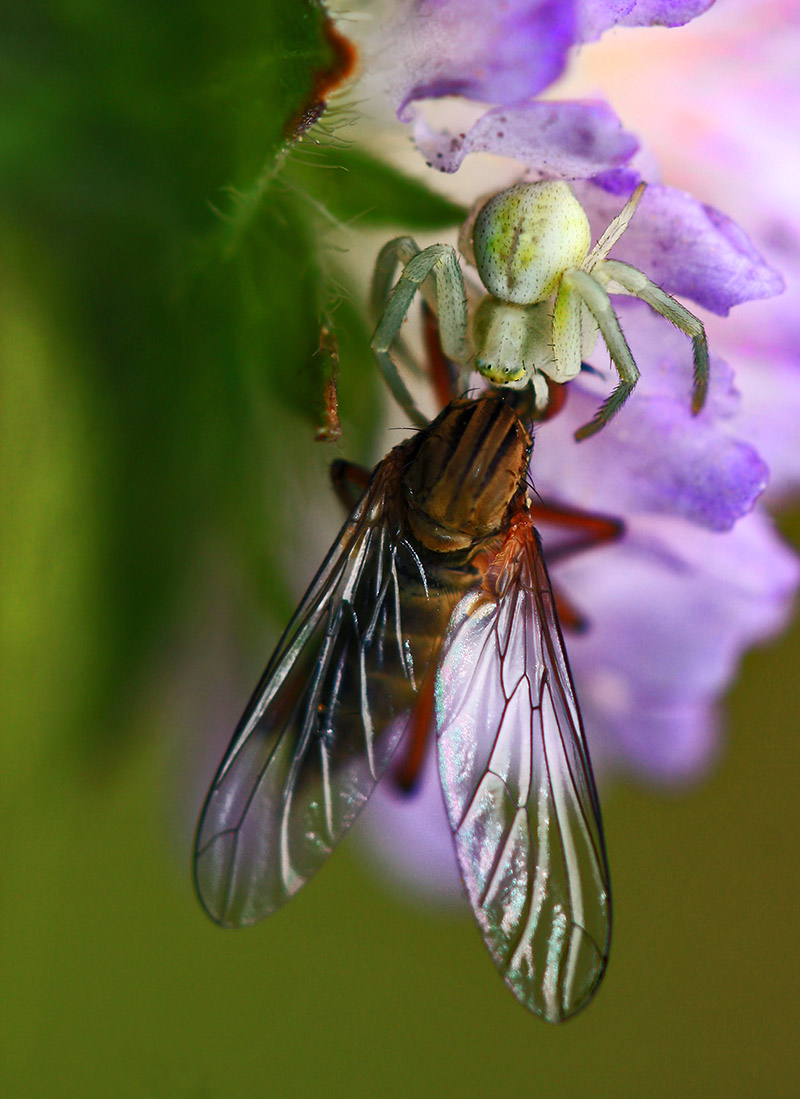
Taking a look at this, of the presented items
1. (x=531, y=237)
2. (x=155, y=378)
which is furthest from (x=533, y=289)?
(x=155, y=378)

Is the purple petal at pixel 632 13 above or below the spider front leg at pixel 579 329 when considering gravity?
above

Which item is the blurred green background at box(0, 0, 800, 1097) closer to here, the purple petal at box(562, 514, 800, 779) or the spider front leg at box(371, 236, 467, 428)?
the spider front leg at box(371, 236, 467, 428)

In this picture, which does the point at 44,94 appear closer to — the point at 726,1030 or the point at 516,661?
the point at 516,661

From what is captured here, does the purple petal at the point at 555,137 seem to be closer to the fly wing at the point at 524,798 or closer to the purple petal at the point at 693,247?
the purple petal at the point at 693,247

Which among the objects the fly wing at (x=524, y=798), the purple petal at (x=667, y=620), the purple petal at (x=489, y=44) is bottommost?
the fly wing at (x=524, y=798)

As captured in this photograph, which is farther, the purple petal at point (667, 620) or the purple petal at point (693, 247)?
the purple petal at point (667, 620)

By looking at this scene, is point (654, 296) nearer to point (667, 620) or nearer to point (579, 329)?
point (579, 329)

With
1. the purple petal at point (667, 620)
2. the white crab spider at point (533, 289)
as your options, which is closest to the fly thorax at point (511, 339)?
the white crab spider at point (533, 289)

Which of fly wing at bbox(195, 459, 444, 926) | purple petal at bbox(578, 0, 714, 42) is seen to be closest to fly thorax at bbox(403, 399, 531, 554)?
fly wing at bbox(195, 459, 444, 926)
